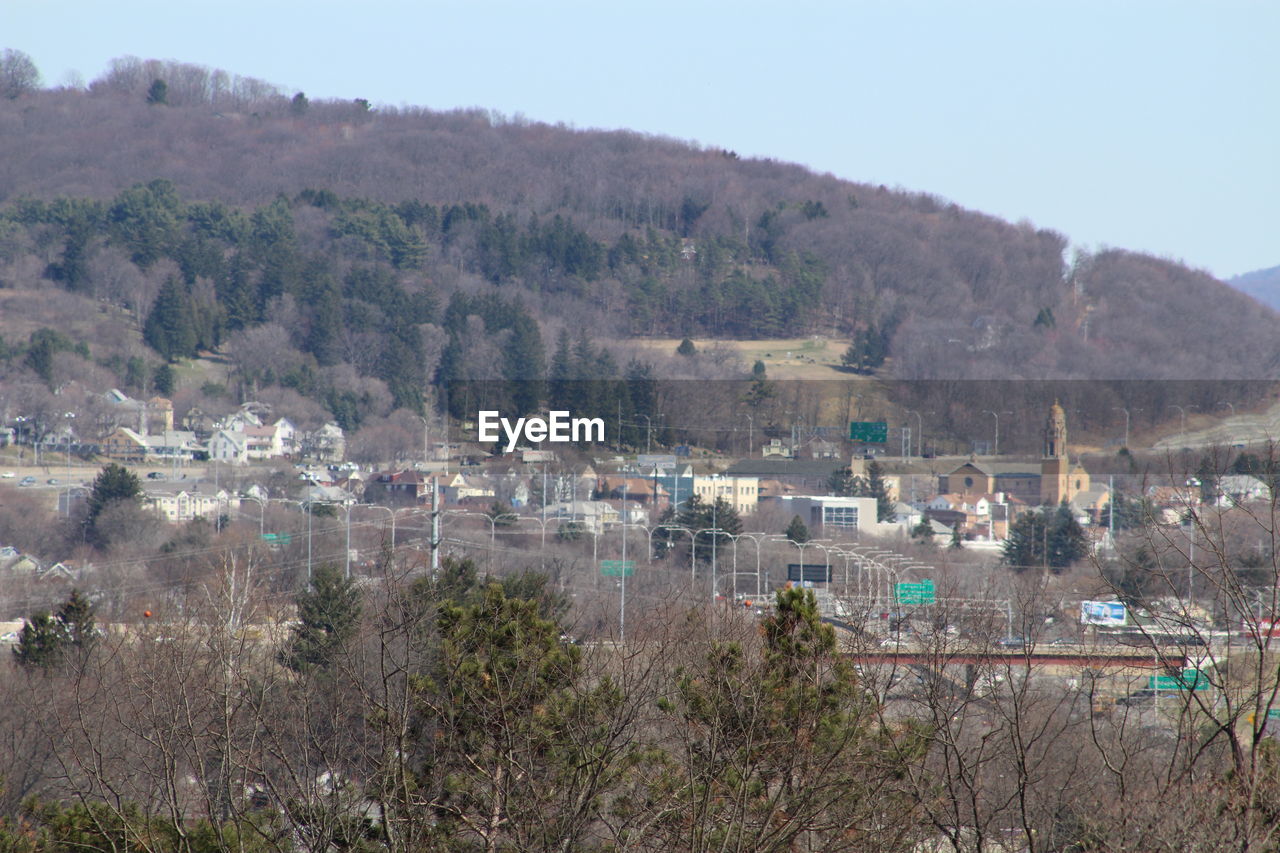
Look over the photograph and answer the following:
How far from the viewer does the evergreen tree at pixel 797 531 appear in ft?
152

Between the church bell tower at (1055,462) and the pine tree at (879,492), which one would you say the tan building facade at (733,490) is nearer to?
the pine tree at (879,492)

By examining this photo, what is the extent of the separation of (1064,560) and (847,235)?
6696 centimetres

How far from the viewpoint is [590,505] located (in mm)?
51938

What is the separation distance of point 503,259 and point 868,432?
5258 centimetres

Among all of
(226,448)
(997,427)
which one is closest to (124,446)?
(226,448)

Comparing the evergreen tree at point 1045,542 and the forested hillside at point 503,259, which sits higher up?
the forested hillside at point 503,259

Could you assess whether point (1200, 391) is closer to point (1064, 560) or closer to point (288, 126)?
point (1064, 560)

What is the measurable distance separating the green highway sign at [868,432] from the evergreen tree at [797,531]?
400 inches

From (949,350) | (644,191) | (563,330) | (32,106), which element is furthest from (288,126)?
(949,350)

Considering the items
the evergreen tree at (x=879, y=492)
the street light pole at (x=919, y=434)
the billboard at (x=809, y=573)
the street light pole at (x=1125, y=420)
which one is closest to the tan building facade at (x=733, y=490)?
the evergreen tree at (x=879, y=492)

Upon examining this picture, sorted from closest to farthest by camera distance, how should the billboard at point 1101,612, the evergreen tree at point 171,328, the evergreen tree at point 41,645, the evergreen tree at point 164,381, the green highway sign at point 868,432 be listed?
the evergreen tree at point 41,645, the billboard at point 1101,612, the green highway sign at point 868,432, the evergreen tree at point 164,381, the evergreen tree at point 171,328

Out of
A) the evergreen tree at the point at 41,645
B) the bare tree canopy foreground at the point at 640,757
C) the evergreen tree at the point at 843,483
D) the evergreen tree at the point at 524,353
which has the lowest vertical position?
the evergreen tree at the point at 41,645

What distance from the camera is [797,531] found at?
153ft

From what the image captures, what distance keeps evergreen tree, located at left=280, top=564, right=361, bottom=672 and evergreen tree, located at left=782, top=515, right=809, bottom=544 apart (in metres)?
25.1
